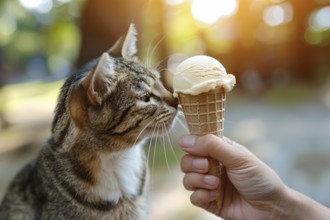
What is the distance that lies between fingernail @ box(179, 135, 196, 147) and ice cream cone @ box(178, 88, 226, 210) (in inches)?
0.8

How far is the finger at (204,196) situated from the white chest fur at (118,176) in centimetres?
34

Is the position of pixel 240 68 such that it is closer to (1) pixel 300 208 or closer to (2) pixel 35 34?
(1) pixel 300 208

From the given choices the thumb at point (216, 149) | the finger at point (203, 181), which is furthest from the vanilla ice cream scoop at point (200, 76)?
the finger at point (203, 181)

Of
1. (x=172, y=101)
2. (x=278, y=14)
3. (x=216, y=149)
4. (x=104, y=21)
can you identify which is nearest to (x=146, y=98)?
(x=172, y=101)

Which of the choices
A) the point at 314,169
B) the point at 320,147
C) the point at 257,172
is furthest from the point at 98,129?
the point at 320,147

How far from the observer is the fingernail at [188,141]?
52.0 inches

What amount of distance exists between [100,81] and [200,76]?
38cm

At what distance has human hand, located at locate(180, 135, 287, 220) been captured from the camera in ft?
4.21

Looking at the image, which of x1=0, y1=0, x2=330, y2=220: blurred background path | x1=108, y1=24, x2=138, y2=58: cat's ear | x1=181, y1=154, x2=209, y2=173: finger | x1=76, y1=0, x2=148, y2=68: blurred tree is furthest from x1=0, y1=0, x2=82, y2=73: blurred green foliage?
x1=181, y1=154, x2=209, y2=173: finger

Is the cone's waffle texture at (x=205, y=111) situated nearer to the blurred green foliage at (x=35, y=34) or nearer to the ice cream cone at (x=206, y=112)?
the ice cream cone at (x=206, y=112)

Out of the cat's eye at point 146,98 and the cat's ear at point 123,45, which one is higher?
the cat's ear at point 123,45

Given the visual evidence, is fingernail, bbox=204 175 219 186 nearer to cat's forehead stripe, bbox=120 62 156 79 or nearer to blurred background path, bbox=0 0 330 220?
cat's forehead stripe, bbox=120 62 156 79

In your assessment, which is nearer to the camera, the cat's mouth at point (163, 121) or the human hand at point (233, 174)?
the human hand at point (233, 174)

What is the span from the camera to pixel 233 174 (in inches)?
53.7
